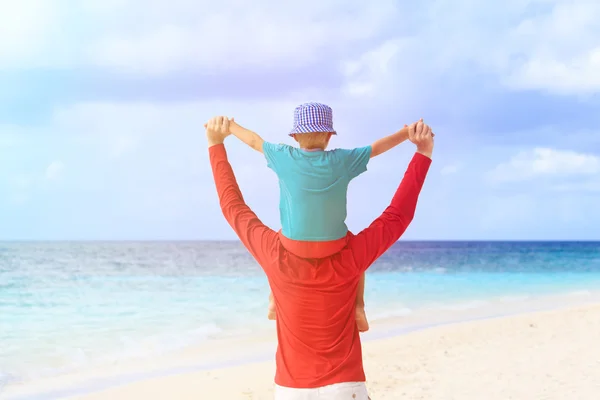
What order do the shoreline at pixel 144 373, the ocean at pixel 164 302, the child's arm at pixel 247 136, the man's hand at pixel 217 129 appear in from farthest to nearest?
the ocean at pixel 164 302 < the shoreline at pixel 144 373 < the man's hand at pixel 217 129 < the child's arm at pixel 247 136

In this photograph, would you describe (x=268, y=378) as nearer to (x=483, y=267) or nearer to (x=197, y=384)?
(x=197, y=384)

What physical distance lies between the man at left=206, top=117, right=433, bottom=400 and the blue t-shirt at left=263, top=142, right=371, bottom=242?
100mm

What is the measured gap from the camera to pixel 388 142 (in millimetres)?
2158

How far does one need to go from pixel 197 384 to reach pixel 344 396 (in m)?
5.58

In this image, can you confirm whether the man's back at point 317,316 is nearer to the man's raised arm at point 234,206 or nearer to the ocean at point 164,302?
the man's raised arm at point 234,206

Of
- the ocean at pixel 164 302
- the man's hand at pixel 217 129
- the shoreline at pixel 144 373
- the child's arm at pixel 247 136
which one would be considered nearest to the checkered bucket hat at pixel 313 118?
the child's arm at pixel 247 136

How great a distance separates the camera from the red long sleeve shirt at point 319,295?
2105 mm

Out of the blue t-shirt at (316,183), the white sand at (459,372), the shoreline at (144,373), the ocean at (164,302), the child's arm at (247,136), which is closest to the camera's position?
Result: the blue t-shirt at (316,183)

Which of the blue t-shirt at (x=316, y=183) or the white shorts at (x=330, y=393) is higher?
the blue t-shirt at (x=316, y=183)

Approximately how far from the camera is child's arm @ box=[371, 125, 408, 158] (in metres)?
2.13

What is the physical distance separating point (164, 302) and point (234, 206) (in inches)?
527

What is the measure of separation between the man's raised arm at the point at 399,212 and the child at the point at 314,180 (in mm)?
81

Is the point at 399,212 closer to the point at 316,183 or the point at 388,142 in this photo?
the point at 388,142

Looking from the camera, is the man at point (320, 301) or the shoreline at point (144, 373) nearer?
the man at point (320, 301)
